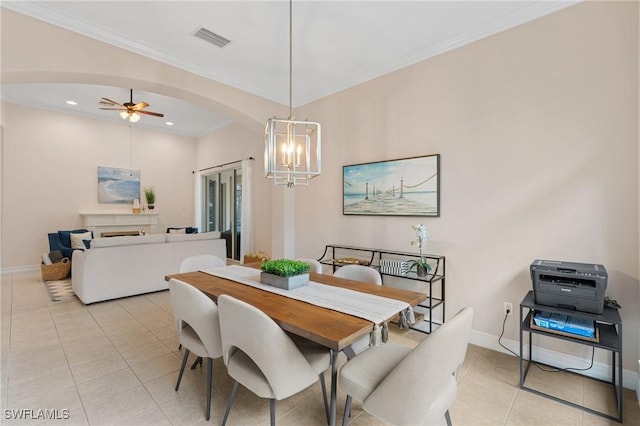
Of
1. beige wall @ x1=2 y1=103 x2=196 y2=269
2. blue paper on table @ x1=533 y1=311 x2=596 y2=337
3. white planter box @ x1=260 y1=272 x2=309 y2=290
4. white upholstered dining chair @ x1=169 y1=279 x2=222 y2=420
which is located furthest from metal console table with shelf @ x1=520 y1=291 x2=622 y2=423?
beige wall @ x1=2 y1=103 x2=196 y2=269

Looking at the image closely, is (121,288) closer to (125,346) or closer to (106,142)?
(125,346)

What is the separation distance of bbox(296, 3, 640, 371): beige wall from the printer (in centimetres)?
38

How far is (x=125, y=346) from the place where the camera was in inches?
107

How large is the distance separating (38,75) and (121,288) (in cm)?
269

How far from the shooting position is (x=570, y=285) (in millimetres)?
2023

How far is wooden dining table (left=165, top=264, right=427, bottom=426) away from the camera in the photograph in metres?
1.34

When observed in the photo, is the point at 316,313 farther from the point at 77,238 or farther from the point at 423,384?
the point at 77,238

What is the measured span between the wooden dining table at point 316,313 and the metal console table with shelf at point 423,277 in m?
0.89

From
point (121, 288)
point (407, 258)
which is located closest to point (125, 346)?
point (121, 288)

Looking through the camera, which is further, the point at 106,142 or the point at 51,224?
the point at 106,142

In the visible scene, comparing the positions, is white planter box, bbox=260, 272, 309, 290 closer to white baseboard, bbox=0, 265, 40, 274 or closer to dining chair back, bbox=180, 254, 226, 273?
dining chair back, bbox=180, 254, 226, 273

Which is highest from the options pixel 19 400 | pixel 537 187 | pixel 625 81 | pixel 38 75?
pixel 38 75

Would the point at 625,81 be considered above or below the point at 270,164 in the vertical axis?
above

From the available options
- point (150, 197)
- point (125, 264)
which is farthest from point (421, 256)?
point (150, 197)
